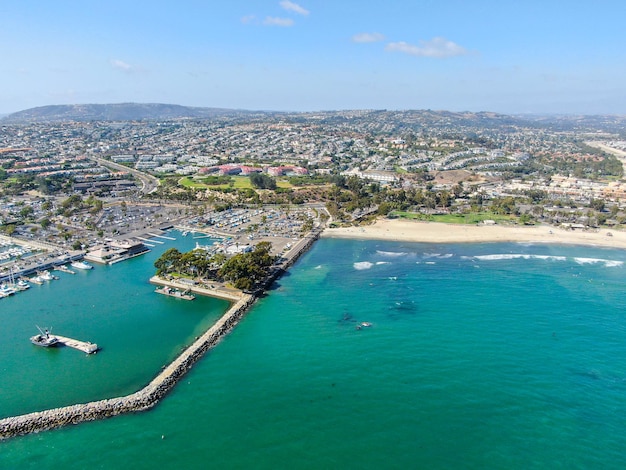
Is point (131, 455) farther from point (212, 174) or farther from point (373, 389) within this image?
point (212, 174)

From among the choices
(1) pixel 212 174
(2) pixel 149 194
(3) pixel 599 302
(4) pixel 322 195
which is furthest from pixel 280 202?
(3) pixel 599 302

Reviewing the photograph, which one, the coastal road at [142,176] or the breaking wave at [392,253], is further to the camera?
the coastal road at [142,176]

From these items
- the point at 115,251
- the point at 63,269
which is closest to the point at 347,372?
the point at 63,269

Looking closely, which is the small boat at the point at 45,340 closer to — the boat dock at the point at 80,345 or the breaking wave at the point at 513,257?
the boat dock at the point at 80,345

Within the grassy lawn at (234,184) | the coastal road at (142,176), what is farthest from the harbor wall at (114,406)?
the coastal road at (142,176)

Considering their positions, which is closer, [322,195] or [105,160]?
[322,195]

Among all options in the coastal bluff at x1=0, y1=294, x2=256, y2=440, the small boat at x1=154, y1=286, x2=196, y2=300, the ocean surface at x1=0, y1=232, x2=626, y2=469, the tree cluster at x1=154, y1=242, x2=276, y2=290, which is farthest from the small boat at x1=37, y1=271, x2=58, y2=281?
the coastal bluff at x1=0, y1=294, x2=256, y2=440

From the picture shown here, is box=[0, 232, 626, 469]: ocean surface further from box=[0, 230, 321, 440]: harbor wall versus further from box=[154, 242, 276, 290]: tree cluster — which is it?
box=[154, 242, 276, 290]: tree cluster
